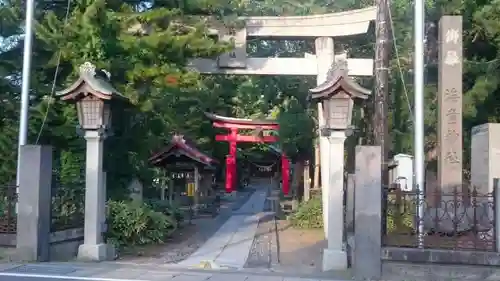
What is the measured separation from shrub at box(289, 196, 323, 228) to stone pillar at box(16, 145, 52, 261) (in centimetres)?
1117

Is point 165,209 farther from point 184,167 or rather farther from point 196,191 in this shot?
point 184,167

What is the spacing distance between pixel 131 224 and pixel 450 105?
25.4 ft

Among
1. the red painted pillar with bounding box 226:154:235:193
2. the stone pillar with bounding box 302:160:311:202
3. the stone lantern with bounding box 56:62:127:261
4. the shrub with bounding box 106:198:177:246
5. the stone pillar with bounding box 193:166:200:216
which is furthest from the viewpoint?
the red painted pillar with bounding box 226:154:235:193

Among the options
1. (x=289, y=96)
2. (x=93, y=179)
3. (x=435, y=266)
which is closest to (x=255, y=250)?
(x=93, y=179)

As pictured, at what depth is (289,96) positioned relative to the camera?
87.5 ft

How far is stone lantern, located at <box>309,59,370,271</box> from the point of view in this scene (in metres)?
11.7

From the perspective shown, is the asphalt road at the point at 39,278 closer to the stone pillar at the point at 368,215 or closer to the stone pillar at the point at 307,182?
the stone pillar at the point at 368,215

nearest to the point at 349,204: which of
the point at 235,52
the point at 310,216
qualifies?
the point at 235,52

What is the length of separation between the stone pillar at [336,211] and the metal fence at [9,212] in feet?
19.8

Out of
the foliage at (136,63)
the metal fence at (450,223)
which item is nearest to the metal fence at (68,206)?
the foliage at (136,63)

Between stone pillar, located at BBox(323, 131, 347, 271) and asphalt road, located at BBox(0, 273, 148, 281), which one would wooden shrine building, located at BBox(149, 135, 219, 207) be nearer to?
stone pillar, located at BBox(323, 131, 347, 271)

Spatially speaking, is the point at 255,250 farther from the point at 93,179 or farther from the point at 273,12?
the point at 273,12

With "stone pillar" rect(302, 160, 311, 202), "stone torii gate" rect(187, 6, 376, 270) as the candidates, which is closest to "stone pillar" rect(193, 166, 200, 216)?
"stone pillar" rect(302, 160, 311, 202)

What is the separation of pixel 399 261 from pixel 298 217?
1142 cm
